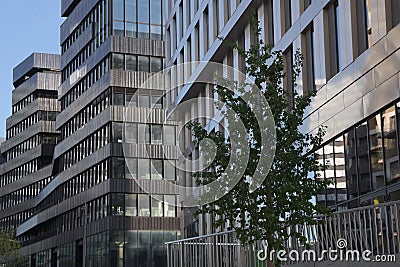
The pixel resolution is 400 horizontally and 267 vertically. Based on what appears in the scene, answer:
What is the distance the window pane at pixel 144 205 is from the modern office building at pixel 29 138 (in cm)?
2828

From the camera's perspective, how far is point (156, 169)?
7394 cm

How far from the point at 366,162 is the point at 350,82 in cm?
250

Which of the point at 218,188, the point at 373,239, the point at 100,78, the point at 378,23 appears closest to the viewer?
the point at 373,239

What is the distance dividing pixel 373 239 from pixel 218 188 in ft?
11.5

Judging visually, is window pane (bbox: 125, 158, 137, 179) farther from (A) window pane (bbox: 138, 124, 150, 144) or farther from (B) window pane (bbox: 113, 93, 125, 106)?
→ (B) window pane (bbox: 113, 93, 125, 106)

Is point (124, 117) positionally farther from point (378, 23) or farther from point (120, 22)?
point (378, 23)

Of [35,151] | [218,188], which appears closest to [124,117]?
[35,151]

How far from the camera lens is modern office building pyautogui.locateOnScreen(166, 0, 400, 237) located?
2111 cm

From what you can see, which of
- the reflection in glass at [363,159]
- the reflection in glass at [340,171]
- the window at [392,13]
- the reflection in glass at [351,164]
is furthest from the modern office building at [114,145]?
the window at [392,13]

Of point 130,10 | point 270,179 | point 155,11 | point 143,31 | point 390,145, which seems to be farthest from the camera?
point 155,11

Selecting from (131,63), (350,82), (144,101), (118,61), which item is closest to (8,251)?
(144,101)

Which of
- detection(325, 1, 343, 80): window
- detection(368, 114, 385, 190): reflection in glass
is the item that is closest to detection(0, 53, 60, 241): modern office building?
detection(325, 1, 343, 80): window

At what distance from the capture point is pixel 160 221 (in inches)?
2876

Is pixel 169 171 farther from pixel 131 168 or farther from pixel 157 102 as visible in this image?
pixel 157 102
